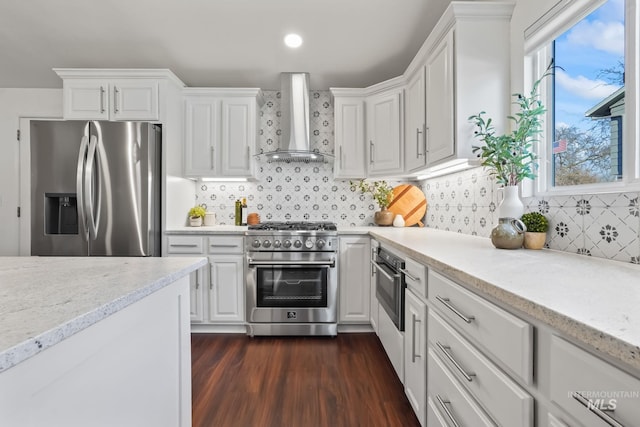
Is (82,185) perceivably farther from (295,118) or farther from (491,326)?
(491,326)

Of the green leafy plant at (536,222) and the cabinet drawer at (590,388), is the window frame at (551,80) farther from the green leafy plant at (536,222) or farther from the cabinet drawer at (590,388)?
the cabinet drawer at (590,388)

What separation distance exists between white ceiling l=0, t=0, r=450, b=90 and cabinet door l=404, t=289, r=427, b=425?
200 centimetres

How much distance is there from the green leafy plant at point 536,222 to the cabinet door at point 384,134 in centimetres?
136

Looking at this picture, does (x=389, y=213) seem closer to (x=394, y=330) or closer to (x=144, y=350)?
(x=394, y=330)

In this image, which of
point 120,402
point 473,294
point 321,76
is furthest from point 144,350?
point 321,76

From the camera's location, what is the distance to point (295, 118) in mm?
3113

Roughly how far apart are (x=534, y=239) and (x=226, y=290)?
7.70 ft

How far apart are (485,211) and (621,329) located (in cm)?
163

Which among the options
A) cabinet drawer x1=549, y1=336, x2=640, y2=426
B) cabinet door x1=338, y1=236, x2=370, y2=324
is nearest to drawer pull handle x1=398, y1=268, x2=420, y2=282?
cabinet drawer x1=549, y1=336, x2=640, y2=426

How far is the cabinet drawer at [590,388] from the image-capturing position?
0.49 m

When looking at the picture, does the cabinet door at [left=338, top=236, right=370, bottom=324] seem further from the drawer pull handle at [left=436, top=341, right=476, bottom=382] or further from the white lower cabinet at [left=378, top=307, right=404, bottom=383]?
the drawer pull handle at [left=436, top=341, right=476, bottom=382]

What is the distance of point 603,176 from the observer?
1284 mm

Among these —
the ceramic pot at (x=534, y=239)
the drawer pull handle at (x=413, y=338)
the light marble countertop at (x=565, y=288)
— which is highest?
the ceramic pot at (x=534, y=239)

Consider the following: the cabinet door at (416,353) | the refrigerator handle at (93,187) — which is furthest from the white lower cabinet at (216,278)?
the cabinet door at (416,353)
